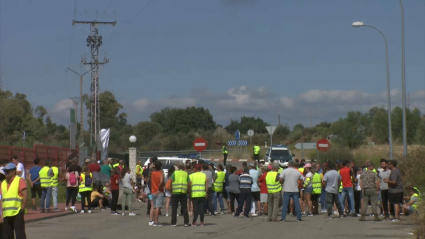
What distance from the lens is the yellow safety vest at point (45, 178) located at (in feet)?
71.1

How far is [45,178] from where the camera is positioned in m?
21.6

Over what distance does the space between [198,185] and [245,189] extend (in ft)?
11.1

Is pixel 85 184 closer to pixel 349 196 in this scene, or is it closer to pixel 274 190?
pixel 274 190

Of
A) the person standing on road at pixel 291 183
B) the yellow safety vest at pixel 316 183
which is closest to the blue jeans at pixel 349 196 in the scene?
the yellow safety vest at pixel 316 183

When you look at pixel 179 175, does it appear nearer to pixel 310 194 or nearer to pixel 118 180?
pixel 118 180

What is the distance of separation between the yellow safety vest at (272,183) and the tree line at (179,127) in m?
29.7

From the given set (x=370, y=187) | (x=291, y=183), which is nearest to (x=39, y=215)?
(x=291, y=183)

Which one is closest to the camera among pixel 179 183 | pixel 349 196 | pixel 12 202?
pixel 12 202

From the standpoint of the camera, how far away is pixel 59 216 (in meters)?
21.2

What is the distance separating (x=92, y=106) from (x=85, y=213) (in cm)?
2685

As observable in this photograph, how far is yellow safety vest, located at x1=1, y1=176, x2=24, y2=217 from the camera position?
1155 centimetres

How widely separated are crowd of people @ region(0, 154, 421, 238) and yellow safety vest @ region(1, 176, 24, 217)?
674cm

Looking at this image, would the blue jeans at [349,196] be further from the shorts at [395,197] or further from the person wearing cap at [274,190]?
the person wearing cap at [274,190]

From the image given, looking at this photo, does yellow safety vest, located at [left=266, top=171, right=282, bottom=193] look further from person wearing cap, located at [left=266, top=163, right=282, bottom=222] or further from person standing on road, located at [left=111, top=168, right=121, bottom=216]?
person standing on road, located at [left=111, top=168, right=121, bottom=216]
